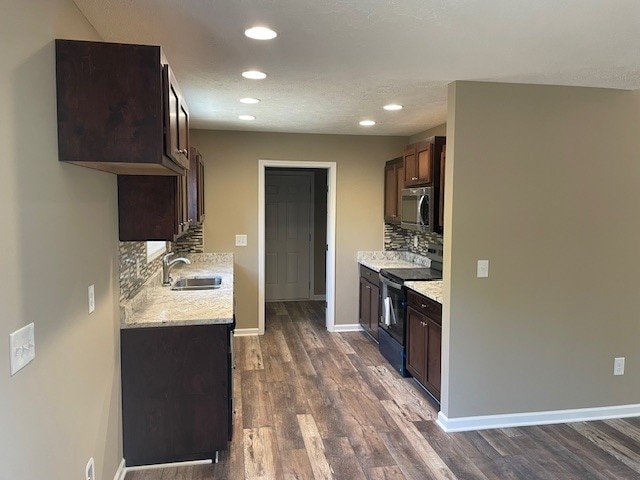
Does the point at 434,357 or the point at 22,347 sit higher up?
the point at 22,347

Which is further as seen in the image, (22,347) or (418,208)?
(418,208)

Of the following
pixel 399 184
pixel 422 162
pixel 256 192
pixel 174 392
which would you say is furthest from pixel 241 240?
pixel 174 392

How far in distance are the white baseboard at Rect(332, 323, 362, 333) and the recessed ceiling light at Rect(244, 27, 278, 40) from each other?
13.4 feet

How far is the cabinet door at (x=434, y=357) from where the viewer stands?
3.49 metres

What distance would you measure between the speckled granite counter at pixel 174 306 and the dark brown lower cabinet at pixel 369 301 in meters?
1.64

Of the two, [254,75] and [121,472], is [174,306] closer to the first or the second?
[121,472]

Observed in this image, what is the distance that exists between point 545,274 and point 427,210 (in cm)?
113

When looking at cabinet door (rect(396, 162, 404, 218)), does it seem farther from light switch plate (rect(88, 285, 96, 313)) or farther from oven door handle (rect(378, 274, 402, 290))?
light switch plate (rect(88, 285, 96, 313))

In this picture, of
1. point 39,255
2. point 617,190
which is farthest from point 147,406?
point 617,190

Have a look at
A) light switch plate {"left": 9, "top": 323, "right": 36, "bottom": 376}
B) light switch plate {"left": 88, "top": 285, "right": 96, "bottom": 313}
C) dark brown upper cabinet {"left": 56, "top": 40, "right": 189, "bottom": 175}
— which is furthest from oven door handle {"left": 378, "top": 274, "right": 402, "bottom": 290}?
light switch plate {"left": 9, "top": 323, "right": 36, "bottom": 376}

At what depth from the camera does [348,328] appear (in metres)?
5.81

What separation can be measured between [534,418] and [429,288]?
1176 mm

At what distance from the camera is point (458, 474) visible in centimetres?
271

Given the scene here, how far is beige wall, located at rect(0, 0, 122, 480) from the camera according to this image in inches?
52.7
